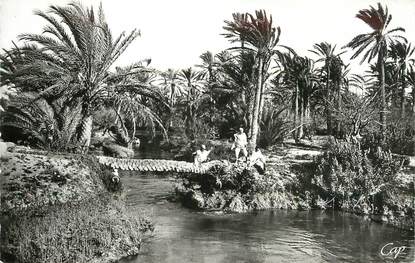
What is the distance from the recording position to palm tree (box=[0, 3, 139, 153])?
1281cm

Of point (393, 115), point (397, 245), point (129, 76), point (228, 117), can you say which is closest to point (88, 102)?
point (129, 76)

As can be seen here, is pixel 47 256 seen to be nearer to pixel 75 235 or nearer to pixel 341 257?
pixel 75 235

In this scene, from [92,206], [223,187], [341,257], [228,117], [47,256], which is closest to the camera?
[47,256]

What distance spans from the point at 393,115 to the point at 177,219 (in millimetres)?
21409

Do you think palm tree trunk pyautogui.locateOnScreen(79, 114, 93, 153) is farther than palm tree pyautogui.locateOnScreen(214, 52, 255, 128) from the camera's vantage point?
No

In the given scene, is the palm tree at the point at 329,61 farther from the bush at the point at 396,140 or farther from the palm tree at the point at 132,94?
the palm tree at the point at 132,94

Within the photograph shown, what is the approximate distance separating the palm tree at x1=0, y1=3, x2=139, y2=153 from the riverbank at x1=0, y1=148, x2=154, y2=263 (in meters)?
2.48

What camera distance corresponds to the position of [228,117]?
32.1 meters

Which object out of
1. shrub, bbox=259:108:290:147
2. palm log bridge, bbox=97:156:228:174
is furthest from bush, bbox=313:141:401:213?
shrub, bbox=259:108:290:147

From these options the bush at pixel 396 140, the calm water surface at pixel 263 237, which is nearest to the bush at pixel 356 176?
the calm water surface at pixel 263 237

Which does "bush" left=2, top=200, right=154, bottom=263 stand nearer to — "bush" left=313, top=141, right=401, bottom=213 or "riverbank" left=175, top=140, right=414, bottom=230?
"riverbank" left=175, top=140, right=414, bottom=230

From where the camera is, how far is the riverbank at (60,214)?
29.1 feet

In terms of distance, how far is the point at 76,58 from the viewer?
13.8 meters

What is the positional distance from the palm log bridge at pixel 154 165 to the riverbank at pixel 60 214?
10.4 feet
